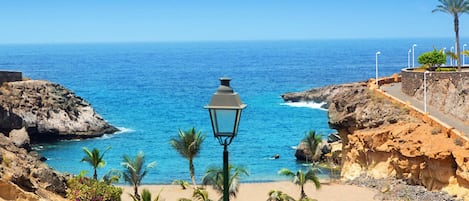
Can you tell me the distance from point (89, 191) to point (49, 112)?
47399 mm

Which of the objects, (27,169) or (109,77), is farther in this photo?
(109,77)

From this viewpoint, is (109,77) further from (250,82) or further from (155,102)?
(155,102)

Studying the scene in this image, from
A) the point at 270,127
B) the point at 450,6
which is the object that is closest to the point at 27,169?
the point at 450,6

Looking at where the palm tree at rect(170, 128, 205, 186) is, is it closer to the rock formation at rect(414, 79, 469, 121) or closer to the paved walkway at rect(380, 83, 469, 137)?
the paved walkway at rect(380, 83, 469, 137)

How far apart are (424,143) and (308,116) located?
51.2 m

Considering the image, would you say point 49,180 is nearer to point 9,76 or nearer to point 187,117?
point 9,76

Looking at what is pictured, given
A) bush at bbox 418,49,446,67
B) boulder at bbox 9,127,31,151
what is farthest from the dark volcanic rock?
boulder at bbox 9,127,31,151

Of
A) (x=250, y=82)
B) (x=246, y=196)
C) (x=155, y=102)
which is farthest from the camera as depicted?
(x=250, y=82)

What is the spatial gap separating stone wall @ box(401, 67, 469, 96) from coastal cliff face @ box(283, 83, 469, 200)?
283 cm

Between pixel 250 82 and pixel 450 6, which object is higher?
pixel 450 6

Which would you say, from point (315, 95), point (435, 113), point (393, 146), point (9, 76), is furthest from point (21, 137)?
point (315, 95)

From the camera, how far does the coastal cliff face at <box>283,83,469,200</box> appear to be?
37.5m

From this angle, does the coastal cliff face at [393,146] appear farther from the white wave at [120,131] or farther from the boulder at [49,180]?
the white wave at [120,131]

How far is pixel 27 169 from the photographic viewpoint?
23422 mm
